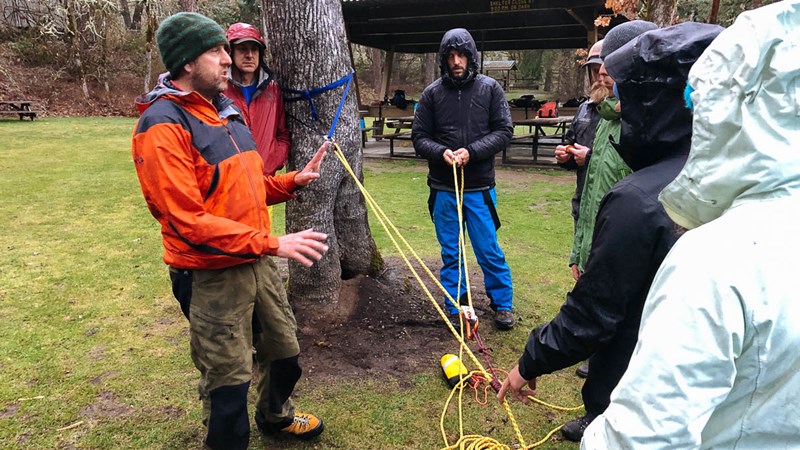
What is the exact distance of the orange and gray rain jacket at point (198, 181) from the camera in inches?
81.6

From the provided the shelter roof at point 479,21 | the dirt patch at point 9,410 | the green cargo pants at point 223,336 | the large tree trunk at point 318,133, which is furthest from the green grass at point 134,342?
the shelter roof at point 479,21

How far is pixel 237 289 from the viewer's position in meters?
2.35

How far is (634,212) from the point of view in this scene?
1526 mm

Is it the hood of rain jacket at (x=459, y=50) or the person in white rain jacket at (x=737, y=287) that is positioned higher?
the hood of rain jacket at (x=459, y=50)

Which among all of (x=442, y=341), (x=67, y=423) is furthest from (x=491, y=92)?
(x=67, y=423)

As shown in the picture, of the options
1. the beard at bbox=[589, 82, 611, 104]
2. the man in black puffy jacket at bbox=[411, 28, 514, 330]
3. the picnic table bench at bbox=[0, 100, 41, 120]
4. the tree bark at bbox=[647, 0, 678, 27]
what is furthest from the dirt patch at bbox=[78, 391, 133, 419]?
the picnic table bench at bbox=[0, 100, 41, 120]

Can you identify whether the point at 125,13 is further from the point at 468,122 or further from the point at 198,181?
the point at 198,181

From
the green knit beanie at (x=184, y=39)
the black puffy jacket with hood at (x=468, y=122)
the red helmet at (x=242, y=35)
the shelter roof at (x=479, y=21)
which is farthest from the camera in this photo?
the shelter roof at (x=479, y=21)

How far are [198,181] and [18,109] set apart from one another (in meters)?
21.9

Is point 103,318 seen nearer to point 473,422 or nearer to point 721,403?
point 473,422

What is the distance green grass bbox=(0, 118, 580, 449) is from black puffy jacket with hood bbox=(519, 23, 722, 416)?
4.65 feet

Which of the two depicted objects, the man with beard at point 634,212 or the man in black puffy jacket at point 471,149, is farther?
the man in black puffy jacket at point 471,149

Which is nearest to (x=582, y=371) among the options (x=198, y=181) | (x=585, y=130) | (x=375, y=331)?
(x=375, y=331)

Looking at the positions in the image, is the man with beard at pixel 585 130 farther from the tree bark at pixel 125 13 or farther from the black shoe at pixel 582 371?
the tree bark at pixel 125 13
